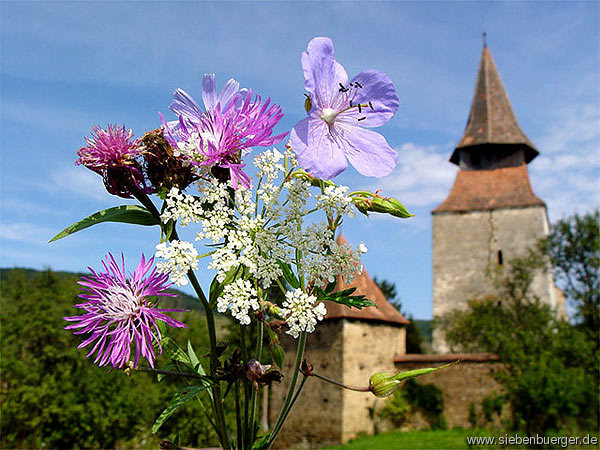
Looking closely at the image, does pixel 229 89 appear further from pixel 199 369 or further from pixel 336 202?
pixel 199 369

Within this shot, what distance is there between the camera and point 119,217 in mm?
1133

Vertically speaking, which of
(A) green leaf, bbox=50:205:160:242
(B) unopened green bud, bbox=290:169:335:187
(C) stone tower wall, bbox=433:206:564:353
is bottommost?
(A) green leaf, bbox=50:205:160:242

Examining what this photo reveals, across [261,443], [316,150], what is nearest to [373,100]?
[316,150]

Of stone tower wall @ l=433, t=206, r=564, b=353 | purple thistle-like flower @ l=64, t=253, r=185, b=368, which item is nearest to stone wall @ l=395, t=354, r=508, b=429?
stone tower wall @ l=433, t=206, r=564, b=353

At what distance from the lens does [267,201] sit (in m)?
1.17

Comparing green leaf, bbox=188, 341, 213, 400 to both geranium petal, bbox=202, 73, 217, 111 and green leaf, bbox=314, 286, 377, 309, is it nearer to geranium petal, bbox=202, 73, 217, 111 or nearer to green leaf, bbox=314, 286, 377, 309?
green leaf, bbox=314, 286, 377, 309

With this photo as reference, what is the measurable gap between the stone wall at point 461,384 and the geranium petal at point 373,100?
16.6 m

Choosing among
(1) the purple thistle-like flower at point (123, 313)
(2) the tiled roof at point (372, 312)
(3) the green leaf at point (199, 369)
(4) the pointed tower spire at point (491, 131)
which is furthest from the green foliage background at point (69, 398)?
(4) the pointed tower spire at point (491, 131)

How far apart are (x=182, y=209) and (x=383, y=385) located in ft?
1.88

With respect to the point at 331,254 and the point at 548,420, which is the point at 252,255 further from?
the point at 548,420

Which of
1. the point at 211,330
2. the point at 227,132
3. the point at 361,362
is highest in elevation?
the point at 227,132

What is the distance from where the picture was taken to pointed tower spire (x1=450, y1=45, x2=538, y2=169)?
26.2 m

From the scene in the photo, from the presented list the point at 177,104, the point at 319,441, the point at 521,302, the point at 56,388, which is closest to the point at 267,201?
the point at 177,104

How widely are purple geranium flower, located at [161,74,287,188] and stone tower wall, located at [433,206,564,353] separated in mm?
23787
